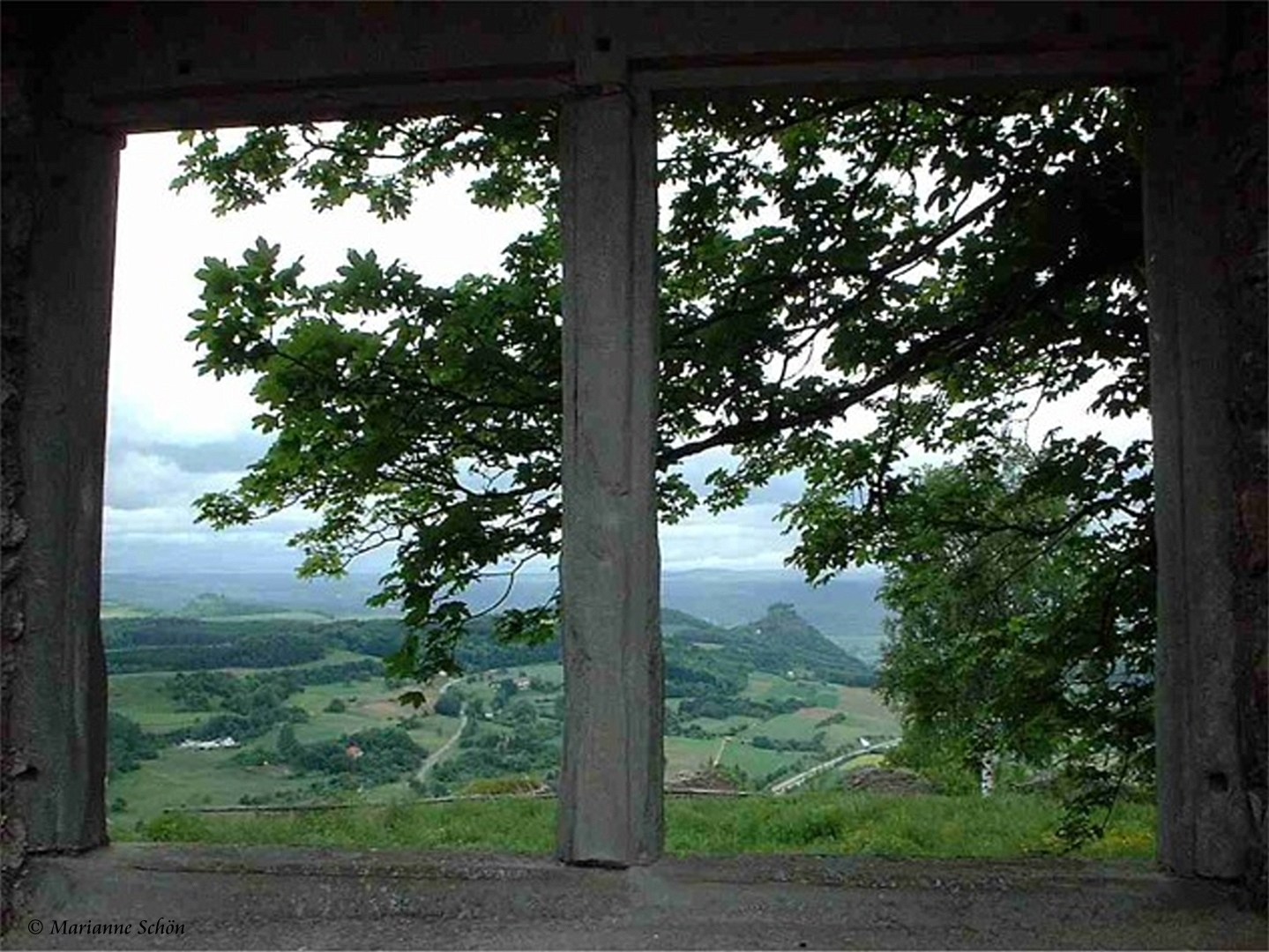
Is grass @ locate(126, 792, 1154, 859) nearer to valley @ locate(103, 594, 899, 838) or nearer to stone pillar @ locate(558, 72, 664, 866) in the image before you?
valley @ locate(103, 594, 899, 838)

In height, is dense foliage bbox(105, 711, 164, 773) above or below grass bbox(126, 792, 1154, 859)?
above

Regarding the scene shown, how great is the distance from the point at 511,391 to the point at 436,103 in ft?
4.15

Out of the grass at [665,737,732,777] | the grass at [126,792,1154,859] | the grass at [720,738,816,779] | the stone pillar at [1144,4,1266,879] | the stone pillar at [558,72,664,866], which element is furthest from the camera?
the grass at [720,738,816,779]

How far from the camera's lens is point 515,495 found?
3.34 metres

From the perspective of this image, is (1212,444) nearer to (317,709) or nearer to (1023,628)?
(1023,628)

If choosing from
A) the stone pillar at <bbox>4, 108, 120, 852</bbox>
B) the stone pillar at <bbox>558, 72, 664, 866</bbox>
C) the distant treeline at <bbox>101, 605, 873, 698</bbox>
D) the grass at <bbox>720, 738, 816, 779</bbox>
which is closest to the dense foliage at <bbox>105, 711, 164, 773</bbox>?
the distant treeline at <bbox>101, 605, 873, 698</bbox>

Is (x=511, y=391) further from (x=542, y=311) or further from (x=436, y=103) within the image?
(x=436, y=103)

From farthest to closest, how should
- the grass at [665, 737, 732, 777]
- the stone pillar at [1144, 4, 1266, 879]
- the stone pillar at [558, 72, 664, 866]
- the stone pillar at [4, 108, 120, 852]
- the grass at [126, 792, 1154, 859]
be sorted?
the grass at [665, 737, 732, 777] < the grass at [126, 792, 1154, 859] < the stone pillar at [4, 108, 120, 852] < the stone pillar at [558, 72, 664, 866] < the stone pillar at [1144, 4, 1266, 879]

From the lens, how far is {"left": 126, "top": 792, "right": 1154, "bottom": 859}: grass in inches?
174

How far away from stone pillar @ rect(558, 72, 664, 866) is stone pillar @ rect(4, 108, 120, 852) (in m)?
0.97

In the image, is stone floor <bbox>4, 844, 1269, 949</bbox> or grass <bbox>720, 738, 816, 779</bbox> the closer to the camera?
stone floor <bbox>4, 844, 1269, 949</bbox>

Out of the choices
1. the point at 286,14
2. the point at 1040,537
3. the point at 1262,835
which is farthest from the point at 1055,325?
the point at 286,14

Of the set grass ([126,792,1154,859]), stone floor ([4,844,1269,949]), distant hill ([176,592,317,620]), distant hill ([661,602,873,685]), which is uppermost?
distant hill ([176,592,317,620])

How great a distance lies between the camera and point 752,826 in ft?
15.9
